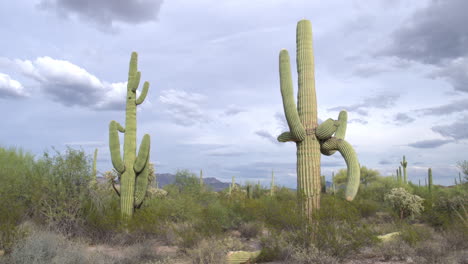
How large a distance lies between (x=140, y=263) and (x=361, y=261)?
559 cm

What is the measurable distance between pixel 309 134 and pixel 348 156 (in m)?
1.40

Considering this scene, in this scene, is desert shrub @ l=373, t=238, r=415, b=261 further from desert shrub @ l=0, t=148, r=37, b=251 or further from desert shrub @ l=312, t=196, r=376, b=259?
desert shrub @ l=0, t=148, r=37, b=251

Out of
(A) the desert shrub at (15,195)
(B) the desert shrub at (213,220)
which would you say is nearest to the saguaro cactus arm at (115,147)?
(A) the desert shrub at (15,195)

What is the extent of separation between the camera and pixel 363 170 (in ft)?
151

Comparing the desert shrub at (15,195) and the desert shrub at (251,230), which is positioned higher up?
the desert shrub at (15,195)

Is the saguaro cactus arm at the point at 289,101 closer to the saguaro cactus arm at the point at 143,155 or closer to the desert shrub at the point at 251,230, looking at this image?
the desert shrub at the point at 251,230

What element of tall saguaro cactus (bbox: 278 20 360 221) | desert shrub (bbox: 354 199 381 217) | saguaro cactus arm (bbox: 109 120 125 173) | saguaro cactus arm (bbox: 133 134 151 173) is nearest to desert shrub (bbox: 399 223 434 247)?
tall saguaro cactus (bbox: 278 20 360 221)

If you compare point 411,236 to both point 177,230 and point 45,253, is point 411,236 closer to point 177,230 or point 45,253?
point 177,230

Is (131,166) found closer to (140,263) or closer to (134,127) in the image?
(134,127)

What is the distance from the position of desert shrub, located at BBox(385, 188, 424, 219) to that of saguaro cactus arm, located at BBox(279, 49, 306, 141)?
11.5 metres

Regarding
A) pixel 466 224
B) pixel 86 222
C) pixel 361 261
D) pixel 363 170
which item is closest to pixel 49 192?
pixel 86 222

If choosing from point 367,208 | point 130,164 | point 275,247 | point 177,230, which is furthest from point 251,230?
point 367,208

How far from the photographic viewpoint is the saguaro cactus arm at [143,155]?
50.0ft

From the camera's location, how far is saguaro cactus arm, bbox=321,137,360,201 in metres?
11.8
